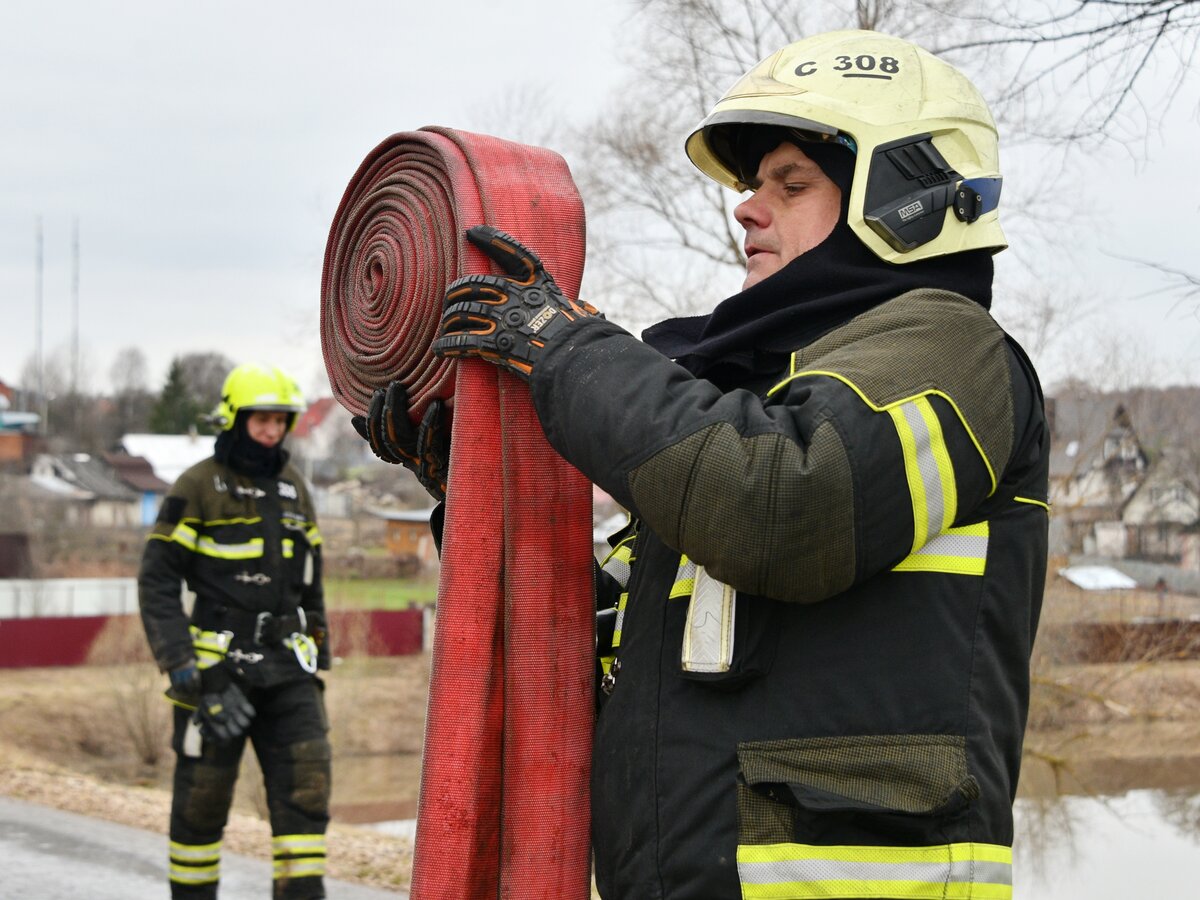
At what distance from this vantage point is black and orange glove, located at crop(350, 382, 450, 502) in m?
2.69

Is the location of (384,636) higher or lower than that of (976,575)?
lower

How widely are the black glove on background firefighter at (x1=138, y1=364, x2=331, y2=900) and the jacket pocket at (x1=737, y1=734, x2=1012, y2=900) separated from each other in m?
4.28

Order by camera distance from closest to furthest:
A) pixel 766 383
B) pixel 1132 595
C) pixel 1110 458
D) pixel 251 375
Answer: pixel 766 383 → pixel 251 375 → pixel 1110 458 → pixel 1132 595

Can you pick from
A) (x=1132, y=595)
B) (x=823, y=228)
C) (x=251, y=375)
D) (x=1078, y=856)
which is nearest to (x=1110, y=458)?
(x=1132, y=595)

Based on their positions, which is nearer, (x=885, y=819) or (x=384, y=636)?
(x=885, y=819)

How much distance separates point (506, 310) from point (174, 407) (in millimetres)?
79337

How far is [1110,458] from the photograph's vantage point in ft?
52.9

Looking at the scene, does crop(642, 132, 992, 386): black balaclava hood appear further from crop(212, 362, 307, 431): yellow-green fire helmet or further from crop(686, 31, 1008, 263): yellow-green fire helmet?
crop(212, 362, 307, 431): yellow-green fire helmet

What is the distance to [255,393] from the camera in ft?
22.0

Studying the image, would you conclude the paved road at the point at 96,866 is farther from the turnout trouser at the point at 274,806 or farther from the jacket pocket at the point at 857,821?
the jacket pocket at the point at 857,821

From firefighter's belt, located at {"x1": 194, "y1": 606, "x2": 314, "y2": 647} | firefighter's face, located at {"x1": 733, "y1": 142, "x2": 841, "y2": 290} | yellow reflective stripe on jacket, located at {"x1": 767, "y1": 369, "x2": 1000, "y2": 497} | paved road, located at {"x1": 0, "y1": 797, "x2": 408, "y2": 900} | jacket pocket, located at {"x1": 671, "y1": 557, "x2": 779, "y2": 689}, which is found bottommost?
paved road, located at {"x1": 0, "y1": 797, "x2": 408, "y2": 900}

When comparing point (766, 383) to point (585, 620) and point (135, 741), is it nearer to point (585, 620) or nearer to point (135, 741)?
point (585, 620)

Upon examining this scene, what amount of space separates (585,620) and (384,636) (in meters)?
24.3

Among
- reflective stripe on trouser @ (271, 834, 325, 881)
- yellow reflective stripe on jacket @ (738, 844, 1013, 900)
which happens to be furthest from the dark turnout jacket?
reflective stripe on trouser @ (271, 834, 325, 881)
